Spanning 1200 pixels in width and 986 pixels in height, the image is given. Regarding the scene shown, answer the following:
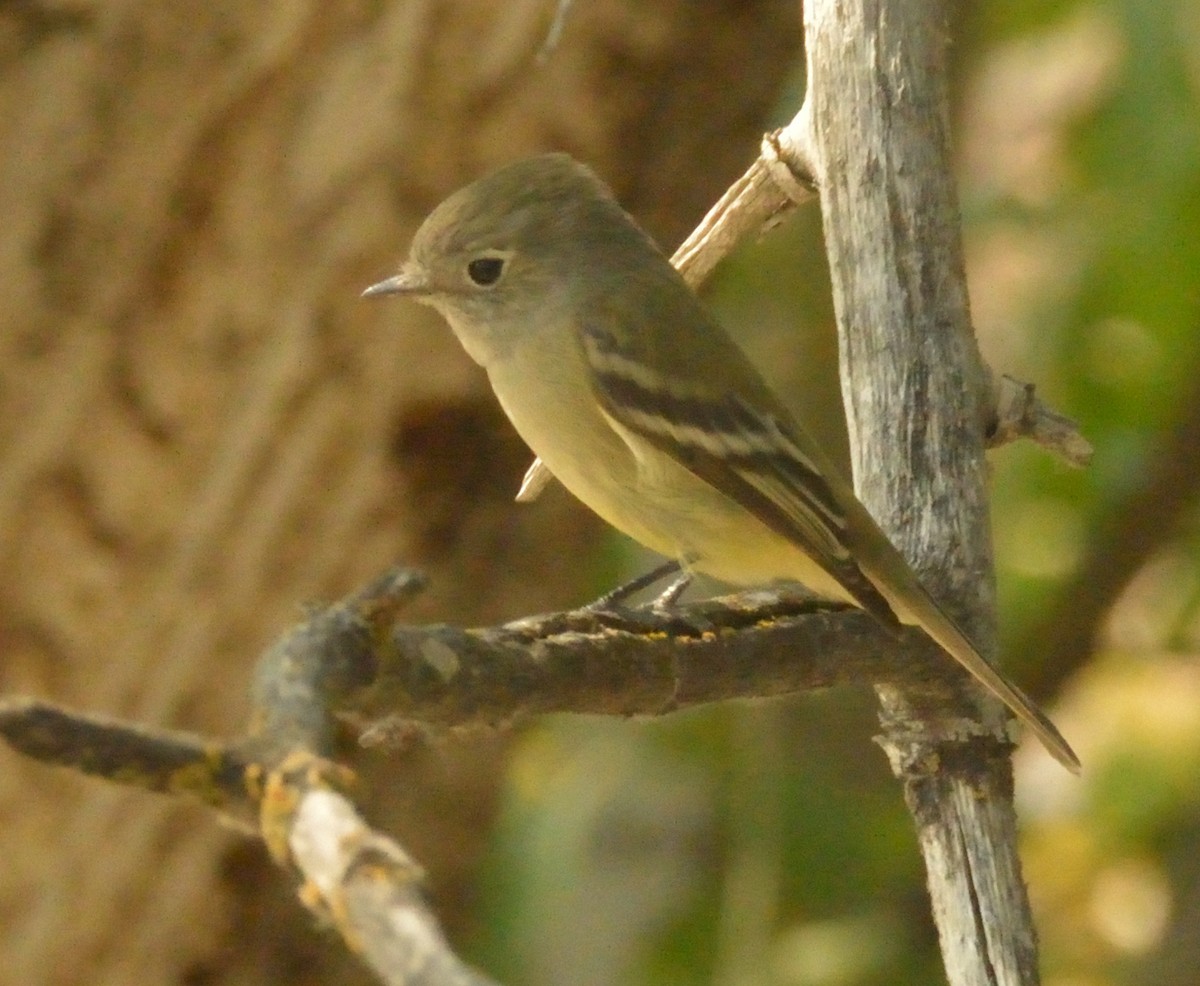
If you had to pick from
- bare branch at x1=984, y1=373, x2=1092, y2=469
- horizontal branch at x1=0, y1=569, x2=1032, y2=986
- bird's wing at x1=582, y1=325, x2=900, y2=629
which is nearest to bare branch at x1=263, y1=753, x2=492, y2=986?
horizontal branch at x1=0, y1=569, x2=1032, y2=986

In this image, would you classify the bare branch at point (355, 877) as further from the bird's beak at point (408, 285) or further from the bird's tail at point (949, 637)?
the bird's beak at point (408, 285)

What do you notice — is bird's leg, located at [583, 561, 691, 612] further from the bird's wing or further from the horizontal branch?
the horizontal branch

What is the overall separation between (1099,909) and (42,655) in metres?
2.98

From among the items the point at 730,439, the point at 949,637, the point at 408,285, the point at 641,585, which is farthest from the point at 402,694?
the point at 408,285

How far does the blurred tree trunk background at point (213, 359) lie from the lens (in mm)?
3822

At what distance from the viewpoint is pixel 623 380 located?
9.62 feet

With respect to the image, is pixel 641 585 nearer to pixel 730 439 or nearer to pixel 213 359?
pixel 730 439

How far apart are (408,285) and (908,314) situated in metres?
1.16

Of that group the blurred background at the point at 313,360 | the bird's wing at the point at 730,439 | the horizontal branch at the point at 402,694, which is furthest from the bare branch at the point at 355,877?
the blurred background at the point at 313,360

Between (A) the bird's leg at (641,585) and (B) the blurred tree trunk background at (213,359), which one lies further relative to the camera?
(B) the blurred tree trunk background at (213,359)

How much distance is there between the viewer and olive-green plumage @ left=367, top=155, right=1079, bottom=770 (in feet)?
9.22

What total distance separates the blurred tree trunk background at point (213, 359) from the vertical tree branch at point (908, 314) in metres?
1.70

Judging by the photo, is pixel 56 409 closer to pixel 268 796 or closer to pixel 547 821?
pixel 547 821

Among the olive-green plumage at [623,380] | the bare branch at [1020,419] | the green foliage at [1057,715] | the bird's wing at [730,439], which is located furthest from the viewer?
the green foliage at [1057,715]
